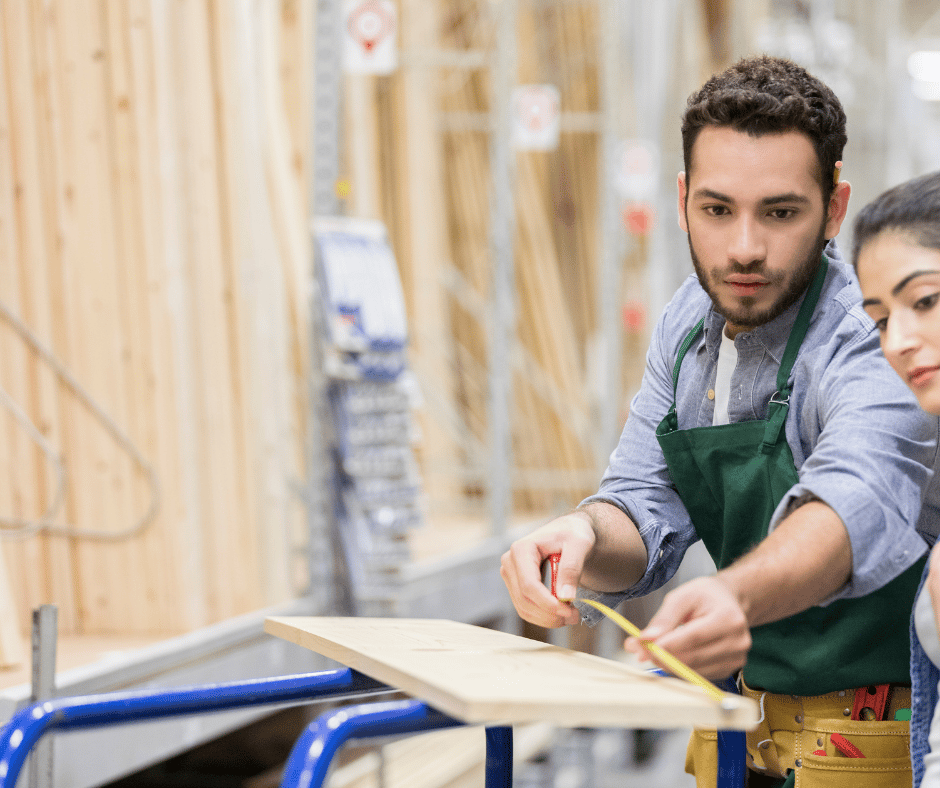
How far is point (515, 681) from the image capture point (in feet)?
4.07

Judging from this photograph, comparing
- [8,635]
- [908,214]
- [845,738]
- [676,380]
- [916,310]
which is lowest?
[8,635]

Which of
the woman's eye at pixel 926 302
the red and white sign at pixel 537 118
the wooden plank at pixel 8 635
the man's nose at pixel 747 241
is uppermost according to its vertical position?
the red and white sign at pixel 537 118

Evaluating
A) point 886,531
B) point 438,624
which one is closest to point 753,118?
point 886,531

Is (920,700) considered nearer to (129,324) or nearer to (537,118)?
(129,324)

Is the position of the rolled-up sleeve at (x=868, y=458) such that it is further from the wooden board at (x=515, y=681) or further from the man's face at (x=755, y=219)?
the wooden board at (x=515, y=681)

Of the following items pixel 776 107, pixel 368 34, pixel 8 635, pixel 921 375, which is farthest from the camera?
pixel 368 34

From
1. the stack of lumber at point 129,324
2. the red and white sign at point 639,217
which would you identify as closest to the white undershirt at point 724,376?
the stack of lumber at point 129,324

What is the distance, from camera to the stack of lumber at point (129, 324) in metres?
3.50

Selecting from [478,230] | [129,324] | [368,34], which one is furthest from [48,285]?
[478,230]

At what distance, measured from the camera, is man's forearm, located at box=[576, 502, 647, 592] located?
1686 mm

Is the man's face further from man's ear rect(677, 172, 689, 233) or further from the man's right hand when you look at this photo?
the man's right hand

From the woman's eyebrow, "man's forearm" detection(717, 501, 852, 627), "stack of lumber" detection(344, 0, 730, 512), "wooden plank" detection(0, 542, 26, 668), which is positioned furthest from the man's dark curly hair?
"stack of lumber" detection(344, 0, 730, 512)

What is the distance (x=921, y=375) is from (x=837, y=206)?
0.34 m

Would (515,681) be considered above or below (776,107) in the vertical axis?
below
